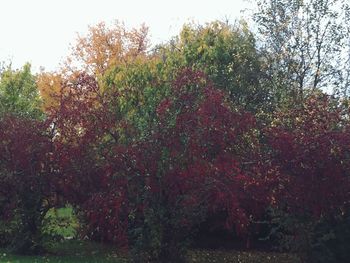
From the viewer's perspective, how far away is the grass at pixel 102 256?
14.2 metres

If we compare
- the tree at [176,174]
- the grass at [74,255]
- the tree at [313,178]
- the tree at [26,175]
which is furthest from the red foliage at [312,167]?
the tree at [26,175]

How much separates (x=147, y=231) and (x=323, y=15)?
15.1 m

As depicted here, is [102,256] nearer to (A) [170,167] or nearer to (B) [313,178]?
(A) [170,167]

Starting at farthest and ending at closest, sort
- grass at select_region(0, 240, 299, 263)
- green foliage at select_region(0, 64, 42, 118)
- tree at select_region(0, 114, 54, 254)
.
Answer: green foliage at select_region(0, 64, 42, 118)
tree at select_region(0, 114, 54, 254)
grass at select_region(0, 240, 299, 263)

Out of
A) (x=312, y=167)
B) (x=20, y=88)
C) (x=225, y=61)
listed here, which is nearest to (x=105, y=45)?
(x=20, y=88)

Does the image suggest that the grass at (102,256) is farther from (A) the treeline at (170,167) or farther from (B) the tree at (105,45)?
(B) the tree at (105,45)

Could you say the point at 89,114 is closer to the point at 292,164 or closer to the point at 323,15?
the point at 292,164

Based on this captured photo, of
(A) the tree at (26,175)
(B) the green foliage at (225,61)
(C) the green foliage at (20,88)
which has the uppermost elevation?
(C) the green foliage at (20,88)

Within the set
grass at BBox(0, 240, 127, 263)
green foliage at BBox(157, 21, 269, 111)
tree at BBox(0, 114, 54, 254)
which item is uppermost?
green foliage at BBox(157, 21, 269, 111)

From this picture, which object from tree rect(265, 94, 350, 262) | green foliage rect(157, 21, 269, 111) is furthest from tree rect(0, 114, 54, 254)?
green foliage rect(157, 21, 269, 111)

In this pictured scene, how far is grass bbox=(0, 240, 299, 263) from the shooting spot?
14195 mm

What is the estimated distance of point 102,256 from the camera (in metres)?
15.6

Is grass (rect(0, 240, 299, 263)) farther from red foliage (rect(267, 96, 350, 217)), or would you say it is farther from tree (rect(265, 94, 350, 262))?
red foliage (rect(267, 96, 350, 217))

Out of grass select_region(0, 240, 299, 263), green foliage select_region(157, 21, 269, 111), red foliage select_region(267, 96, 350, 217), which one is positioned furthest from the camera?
green foliage select_region(157, 21, 269, 111)
